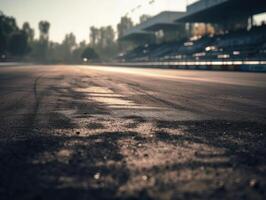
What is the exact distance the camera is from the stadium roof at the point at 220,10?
1806 inches

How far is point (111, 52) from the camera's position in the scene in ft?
625

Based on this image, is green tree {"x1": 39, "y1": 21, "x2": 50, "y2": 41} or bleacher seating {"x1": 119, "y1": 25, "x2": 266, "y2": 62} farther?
green tree {"x1": 39, "y1": 21, "x2": 50, "y2": 41}

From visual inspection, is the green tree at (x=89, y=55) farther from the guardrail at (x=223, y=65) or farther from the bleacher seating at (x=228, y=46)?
the guardrail at (x=223, y=65)

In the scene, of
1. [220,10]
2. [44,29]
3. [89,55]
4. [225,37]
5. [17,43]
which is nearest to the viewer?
[225,37]

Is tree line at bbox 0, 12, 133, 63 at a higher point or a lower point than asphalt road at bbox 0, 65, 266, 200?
higher

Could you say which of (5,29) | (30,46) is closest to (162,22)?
(5,29)

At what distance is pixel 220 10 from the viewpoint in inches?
2018

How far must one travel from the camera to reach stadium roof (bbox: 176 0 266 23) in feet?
151

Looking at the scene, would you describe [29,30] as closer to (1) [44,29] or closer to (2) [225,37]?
(1) [44,29]

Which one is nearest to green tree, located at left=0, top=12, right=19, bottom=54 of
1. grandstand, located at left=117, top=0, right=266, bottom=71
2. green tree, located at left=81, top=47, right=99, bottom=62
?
green tree, located at left=81, top=47, right=99, bottom=62

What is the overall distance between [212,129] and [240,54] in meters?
27.7

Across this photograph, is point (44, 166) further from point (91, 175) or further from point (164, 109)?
point (164, 109)

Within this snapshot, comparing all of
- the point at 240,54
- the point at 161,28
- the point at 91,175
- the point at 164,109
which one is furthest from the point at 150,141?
the point at 161,28

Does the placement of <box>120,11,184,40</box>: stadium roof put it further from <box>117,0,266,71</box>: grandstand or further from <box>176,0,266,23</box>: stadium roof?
<box>176,0,266,23</box>: stadium roof
